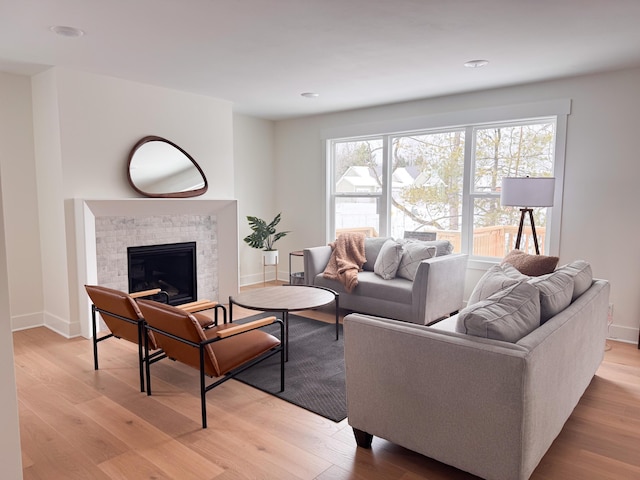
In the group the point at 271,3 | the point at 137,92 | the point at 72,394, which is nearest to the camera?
the point at 271,3

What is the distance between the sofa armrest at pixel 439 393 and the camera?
1795 millimetres

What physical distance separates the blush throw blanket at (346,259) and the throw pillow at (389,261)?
0.85 feet

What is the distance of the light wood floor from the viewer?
7.06 ft

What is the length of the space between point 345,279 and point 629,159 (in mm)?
2799

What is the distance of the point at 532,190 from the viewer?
12.7 ft

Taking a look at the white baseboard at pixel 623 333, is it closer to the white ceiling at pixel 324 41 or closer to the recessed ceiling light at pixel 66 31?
the white ceiling at pixel 324 41

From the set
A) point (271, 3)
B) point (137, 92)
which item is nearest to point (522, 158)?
point (271, 3)

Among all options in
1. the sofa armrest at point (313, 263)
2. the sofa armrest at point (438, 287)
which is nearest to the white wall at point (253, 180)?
the sofa armrest at point (313, 263)

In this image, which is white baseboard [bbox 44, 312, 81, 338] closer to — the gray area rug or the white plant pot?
the gray area rug

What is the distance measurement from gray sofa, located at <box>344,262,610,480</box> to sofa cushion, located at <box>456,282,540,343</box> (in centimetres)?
3

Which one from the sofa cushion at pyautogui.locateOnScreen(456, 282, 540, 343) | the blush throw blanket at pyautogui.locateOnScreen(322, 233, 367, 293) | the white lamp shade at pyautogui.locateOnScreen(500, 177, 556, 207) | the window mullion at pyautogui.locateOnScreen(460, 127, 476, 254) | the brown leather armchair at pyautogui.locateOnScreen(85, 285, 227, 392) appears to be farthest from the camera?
the window mullion at pyautogui.locateOnScreen(460, 127, 476, 254)

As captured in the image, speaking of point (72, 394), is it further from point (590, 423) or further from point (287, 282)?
point (287, 282)

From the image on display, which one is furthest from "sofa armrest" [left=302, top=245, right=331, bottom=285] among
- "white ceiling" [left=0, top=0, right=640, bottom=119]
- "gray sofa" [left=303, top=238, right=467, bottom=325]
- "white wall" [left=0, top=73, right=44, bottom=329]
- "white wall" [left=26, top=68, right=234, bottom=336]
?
"white wall" [left=0, top=73, right=44, bottom=329]

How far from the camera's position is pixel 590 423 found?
259 centimetres
